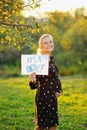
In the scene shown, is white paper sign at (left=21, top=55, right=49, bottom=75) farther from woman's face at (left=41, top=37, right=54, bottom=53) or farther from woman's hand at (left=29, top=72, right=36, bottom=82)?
woman's face at (left=41, top=37, right=54, bottom=53)

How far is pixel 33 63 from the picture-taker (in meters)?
7.82

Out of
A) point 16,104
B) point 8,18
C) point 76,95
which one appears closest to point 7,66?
point 76,95

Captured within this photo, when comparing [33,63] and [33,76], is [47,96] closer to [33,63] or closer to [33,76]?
[33,76]

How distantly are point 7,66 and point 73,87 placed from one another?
17987mm

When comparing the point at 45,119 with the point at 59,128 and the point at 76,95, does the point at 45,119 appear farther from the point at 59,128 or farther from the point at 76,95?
the point at 76,95

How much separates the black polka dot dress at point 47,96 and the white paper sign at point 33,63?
163 mm

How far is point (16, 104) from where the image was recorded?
1312 cm

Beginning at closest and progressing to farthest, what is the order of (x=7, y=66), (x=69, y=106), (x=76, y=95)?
(x=69, y=106)
(x=76, y=95)
(x=7, y=66)

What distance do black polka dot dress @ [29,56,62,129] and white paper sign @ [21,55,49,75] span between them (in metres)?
0.16

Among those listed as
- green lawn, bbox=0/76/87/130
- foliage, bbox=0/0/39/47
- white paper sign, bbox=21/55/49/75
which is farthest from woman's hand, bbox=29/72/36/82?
green lawn, bbox=0/76/87/130

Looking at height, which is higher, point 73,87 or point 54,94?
point 54,94

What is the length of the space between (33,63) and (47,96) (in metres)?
0.60

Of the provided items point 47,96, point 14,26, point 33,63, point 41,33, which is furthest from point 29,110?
point 41,33

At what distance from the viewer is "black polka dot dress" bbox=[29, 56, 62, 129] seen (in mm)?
7875
